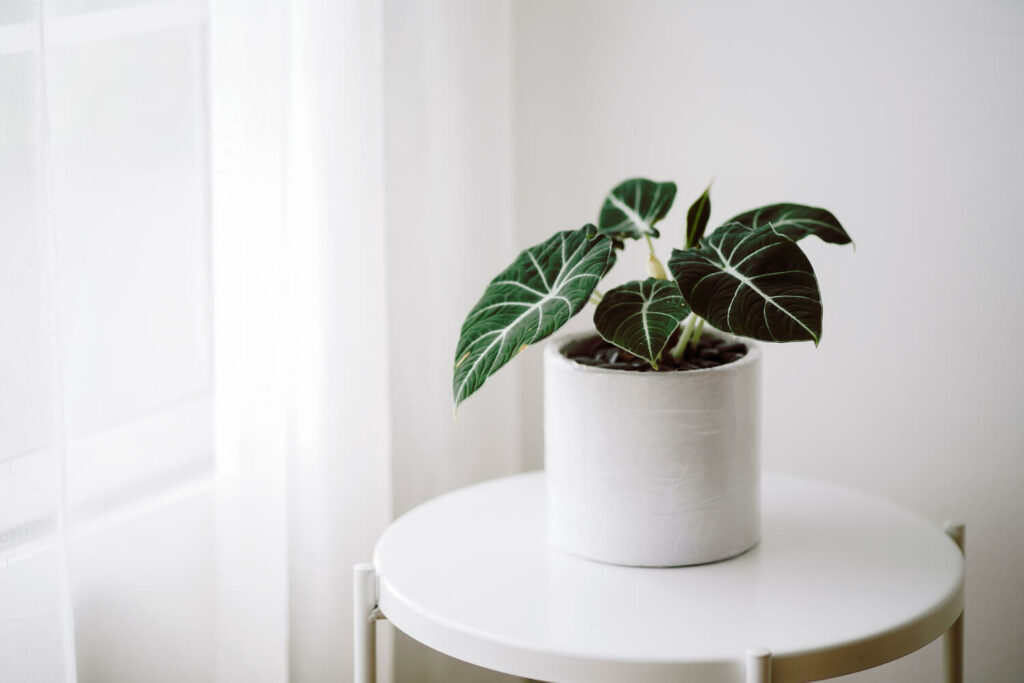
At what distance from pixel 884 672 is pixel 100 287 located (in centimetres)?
109

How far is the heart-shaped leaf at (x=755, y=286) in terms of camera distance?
668 mm

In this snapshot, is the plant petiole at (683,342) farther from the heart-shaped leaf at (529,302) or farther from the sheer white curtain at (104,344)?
the sheer white curtain at (104,344)

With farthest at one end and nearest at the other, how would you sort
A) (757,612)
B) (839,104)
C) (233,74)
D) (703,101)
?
(703,101)
(839,104)
(233,74)
(757,612)

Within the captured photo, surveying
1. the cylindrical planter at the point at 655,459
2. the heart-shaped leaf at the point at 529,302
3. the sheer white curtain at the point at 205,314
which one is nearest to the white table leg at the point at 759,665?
the cylindrical planter at the point at 655,459

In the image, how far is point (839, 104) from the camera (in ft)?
3.91

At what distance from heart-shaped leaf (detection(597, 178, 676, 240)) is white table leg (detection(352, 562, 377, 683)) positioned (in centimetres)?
40

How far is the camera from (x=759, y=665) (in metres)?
0.67

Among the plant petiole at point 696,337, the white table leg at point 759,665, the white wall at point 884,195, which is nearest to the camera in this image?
the white table leg at point 759,665

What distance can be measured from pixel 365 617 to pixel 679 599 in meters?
0.29

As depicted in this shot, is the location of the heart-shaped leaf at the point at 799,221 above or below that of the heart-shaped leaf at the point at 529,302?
above

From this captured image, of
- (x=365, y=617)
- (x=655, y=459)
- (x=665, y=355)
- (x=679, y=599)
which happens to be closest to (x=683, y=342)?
(x=665, y=355)

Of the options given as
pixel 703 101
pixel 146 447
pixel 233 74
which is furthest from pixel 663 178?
pixel 146 447

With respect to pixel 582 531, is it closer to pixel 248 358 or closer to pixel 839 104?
pixel 248 358

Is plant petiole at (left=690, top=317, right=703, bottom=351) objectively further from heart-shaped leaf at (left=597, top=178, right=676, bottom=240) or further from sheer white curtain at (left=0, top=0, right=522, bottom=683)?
sheer white curtain at (left=0, top=0, right=522, bottom=683)
